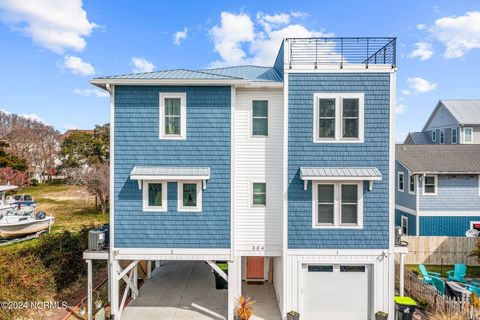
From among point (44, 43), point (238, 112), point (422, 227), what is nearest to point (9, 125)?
point (44, 43)

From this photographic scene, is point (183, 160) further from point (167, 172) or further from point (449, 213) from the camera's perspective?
point (449, 213)

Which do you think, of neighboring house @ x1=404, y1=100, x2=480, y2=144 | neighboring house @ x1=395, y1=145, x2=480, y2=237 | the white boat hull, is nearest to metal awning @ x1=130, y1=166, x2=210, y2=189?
neighboring house @ x1=395, y1=145, x2=480, y2=237

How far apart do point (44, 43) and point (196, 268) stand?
2089 centimetres

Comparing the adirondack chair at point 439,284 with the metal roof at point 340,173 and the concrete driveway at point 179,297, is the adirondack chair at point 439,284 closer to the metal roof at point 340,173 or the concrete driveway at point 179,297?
the metal roof at point 340,173

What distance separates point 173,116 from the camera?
30.0ft

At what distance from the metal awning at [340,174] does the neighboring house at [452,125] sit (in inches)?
864

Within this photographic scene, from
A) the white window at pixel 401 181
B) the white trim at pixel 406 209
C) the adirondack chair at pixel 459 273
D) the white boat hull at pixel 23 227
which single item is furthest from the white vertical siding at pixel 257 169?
the white boat hull at pixel 23 227

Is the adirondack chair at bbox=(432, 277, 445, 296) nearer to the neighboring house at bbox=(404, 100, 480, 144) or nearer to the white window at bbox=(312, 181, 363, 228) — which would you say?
the white window at bbox=(312, 181, 363, 228)

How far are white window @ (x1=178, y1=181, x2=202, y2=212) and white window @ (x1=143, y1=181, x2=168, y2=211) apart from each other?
1.53ft

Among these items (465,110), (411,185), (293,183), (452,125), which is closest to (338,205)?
(293,183)

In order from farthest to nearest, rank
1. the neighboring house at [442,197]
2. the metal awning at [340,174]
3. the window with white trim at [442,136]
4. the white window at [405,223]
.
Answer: the window with white trim at [442,136] → the white window at [405,223] → the neighboring house at [442,197] → the metal awning at [340,174]

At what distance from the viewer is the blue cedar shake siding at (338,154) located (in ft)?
29.7

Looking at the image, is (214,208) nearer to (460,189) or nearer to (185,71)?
(185,71)

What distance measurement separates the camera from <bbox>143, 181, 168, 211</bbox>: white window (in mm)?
9078
